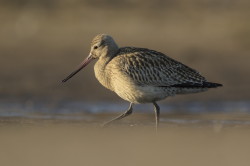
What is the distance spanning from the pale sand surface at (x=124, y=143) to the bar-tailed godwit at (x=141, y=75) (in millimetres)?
501

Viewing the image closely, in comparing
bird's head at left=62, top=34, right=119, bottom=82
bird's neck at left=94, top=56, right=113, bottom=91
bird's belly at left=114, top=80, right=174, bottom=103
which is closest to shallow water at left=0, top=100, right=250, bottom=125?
bird's neck at left=94, top=56, right=113, bottom=91

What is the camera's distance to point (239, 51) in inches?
725

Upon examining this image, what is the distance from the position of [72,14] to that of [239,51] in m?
4.74

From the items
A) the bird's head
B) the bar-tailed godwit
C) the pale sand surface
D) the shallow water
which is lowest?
the pale sand surface

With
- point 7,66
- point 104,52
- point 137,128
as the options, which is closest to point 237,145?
point 137,128

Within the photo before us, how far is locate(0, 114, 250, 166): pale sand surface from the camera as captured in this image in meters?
8.71

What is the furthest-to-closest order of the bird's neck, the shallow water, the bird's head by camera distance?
the shallow water < the bird's head < the bird's neck

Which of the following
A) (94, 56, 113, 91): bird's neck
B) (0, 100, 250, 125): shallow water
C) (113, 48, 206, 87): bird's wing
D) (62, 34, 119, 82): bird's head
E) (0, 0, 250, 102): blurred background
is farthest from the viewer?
(0, 0, 250, 102): blurred background

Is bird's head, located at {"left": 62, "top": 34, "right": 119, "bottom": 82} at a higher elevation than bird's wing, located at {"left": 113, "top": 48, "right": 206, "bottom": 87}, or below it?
higher

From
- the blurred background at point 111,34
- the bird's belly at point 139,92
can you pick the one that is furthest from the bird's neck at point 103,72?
the blurred background at point 111,34

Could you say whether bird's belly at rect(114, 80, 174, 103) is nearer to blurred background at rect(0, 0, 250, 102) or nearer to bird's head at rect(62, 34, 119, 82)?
bird's head at rect(62, 34, 119, 82)

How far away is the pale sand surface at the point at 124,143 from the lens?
28.6ft

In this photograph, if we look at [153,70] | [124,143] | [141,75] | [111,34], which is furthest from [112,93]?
[124,143]

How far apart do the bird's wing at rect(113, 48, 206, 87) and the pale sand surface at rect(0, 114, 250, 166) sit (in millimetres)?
654
